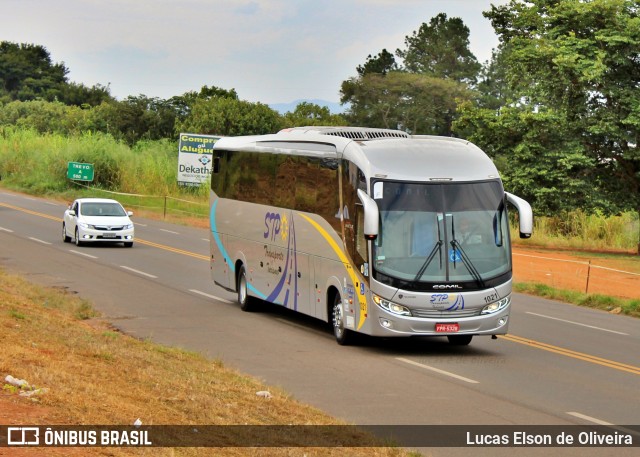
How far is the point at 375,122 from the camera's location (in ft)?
340

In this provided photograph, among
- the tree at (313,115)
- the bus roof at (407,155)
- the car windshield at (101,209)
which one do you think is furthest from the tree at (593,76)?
the tree at (313,115)

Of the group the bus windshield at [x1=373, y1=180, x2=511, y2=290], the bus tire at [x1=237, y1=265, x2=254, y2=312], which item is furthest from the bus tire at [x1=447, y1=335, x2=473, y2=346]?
the bus tire at [x1=237, y1=265, x2=254, y2=312]

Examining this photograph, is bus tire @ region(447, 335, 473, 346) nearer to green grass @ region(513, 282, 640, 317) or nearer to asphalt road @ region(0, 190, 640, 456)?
asphalt road @ region(0, 190, 640, 456)

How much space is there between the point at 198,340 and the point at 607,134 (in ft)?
95.6

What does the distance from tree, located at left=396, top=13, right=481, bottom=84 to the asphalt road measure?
8724 centimetres

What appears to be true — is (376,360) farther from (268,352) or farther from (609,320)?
(609,320)

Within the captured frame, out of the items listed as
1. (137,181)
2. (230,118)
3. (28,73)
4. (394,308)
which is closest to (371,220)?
(394,308)

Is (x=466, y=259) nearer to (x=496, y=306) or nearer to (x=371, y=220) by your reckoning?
(x=496, y=306)

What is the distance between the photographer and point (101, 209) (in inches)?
1475

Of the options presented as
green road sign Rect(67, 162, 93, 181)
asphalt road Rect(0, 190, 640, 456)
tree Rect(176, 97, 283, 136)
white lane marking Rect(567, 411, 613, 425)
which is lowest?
asphalt road Rect(0, 190, 640, 456)

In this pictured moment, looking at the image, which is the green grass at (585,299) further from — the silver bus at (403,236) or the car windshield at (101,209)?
the car windshield at (101,209)

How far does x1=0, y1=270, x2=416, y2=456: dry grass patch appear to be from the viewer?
32.7ft

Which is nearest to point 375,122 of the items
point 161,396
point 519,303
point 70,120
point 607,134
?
point 70,120

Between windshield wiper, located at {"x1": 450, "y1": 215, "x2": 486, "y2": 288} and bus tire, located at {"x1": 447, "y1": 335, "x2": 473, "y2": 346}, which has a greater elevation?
windshield wiper, located at {"x1": 450, "y1": 215, "x2": 486, "y2": 288}
